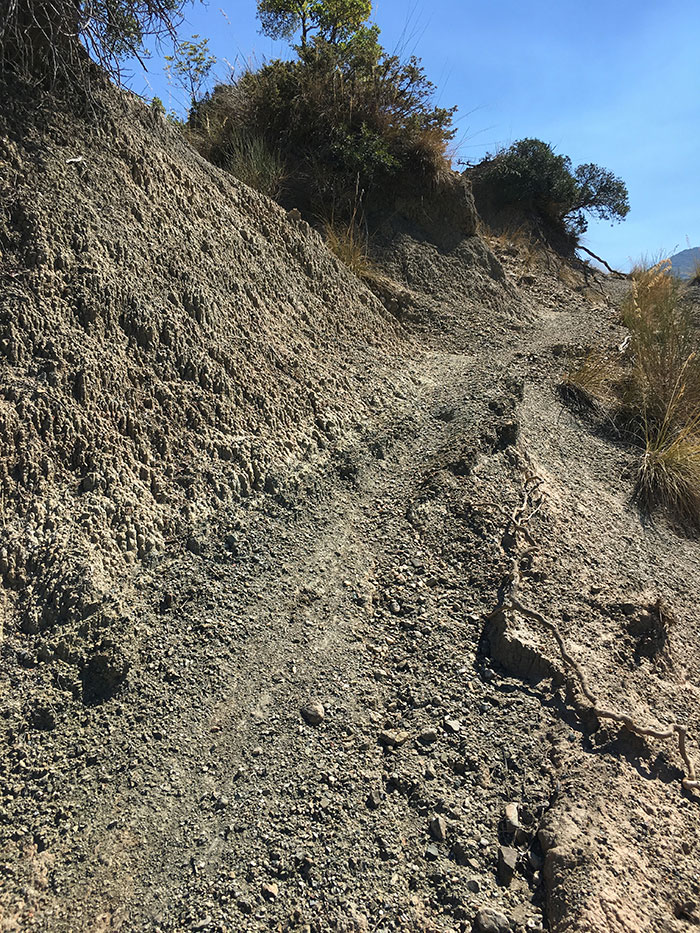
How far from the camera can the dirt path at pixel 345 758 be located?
2.07 metres

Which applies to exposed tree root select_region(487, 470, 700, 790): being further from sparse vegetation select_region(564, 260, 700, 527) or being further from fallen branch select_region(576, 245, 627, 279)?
fallen branch select_region(576, 245, 627, 279)

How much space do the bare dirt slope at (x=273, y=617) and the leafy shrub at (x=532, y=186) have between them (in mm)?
8073

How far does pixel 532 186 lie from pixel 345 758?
11.6m

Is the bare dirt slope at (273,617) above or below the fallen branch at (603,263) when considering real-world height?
below

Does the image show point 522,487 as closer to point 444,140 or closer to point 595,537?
point 595,537

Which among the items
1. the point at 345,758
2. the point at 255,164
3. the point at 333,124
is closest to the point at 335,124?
the point at 333,124

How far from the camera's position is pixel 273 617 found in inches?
121

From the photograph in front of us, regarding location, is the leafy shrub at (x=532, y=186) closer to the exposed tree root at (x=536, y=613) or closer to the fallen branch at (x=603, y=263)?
the fallen branch at (x=603, y=263)

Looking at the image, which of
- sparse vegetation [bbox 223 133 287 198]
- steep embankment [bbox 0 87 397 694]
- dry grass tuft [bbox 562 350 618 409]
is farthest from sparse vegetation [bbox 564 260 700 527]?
sparse vegetation [bbox 223 133 287 198]

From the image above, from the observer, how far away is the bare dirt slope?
2.15 meters

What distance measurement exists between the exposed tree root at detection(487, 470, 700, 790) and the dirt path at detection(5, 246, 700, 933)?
87 millimetres

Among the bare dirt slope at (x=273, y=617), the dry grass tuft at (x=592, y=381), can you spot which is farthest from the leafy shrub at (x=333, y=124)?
the dry grass tuft at (x=592, y=381)

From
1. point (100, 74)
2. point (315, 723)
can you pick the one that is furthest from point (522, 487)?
point (100, 74)

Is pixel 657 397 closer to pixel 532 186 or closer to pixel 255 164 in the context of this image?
pixel 255 164
